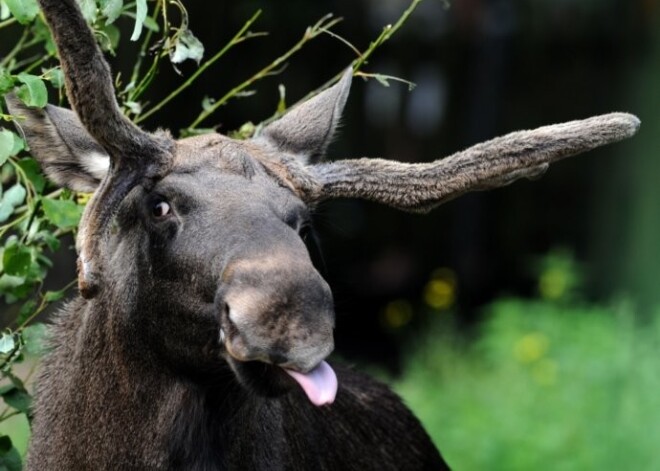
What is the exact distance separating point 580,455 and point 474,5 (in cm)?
486

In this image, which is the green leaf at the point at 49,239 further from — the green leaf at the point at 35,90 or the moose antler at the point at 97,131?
the moose antler at the point at 97,131

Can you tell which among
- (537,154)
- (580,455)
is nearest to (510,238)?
(580,455)

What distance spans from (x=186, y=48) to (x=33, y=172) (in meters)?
0.67

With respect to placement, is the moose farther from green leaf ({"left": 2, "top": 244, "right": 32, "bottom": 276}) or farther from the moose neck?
green leaf ({"left": 2, "top": 244, "right": 32, "bottom": 276})

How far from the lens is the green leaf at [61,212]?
17.0ft

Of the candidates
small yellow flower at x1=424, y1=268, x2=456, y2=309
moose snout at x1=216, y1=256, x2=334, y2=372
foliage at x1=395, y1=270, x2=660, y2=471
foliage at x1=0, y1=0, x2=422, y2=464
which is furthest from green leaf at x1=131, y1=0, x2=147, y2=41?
small yellow flower at x1=424, y1=268, x2=456, y2=309

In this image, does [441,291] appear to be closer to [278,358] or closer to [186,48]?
[186,48]

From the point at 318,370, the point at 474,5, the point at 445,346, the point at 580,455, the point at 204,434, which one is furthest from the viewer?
the point at 474,5

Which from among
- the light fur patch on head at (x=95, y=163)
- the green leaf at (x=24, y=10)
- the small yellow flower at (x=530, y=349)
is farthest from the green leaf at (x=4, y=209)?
the small yellow flower at (x=530, y=349)

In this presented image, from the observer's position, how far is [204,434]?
195 inches

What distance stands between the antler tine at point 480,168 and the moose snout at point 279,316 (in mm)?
685

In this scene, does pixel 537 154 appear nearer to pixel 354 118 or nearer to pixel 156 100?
pixel 156 100

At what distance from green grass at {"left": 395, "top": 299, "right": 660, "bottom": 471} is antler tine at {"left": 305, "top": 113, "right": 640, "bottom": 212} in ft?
9.96

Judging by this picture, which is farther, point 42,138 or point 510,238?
point 510,238
